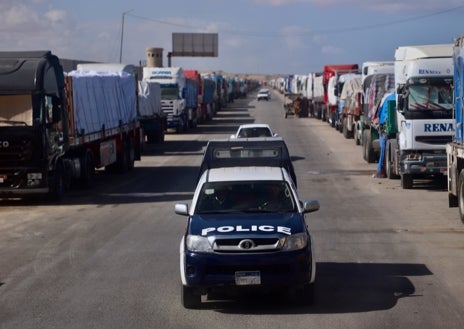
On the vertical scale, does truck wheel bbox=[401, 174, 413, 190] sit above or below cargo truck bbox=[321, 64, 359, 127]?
below

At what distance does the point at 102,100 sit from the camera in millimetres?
27969

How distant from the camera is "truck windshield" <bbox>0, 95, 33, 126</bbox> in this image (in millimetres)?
21516

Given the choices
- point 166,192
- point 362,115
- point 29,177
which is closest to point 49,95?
point 29,177

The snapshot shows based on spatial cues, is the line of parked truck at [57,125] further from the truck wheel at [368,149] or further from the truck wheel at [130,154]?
the truck wheel at [368,149]

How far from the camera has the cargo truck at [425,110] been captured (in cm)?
2273

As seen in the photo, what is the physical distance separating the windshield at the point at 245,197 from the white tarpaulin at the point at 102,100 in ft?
44.4

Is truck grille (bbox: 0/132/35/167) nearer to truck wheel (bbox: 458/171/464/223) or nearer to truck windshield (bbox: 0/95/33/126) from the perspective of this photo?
truck windshield (bbox: 0/95/33/126)

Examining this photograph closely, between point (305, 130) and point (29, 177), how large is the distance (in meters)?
34.9

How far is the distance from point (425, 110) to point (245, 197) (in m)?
12.5

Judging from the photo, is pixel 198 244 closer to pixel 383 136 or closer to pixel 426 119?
pixel 426 119

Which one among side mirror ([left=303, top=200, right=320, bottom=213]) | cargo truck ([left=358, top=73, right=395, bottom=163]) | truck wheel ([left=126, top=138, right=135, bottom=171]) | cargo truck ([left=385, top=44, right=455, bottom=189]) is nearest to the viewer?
side mirror ([left=303, top=200, right=320, bottom=213])

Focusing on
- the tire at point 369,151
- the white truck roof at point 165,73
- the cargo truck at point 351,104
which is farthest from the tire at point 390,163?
the white truck roof at point 165,73

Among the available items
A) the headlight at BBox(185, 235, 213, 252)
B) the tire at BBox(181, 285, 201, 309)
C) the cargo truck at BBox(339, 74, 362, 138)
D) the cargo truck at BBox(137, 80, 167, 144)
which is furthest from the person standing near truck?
the headlight at BBox(185, 235, 213, 252)

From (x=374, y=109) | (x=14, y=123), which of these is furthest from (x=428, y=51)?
(x=14, y=123)
